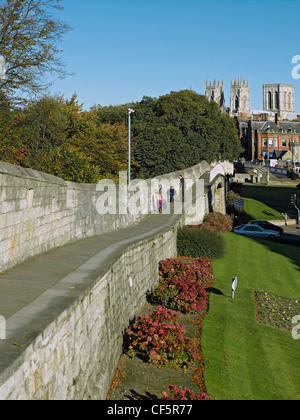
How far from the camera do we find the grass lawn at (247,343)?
10.6 m

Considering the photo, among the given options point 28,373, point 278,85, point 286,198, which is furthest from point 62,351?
point 278,85

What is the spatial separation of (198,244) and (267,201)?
106 ft

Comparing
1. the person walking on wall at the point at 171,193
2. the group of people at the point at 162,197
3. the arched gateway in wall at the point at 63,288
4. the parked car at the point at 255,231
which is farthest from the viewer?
the parked car at the point at 255,231

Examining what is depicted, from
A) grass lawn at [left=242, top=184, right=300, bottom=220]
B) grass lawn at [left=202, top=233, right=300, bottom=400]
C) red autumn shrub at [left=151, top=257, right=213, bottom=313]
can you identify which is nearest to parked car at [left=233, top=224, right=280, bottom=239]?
grass lawn at [left=242, top=184, right=300, bottom=220]

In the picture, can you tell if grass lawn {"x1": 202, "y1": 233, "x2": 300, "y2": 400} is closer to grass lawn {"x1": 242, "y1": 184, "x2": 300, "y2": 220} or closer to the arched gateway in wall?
the arched gateway in wall

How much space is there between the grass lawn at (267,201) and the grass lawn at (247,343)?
928 inches

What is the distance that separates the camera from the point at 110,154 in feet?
124

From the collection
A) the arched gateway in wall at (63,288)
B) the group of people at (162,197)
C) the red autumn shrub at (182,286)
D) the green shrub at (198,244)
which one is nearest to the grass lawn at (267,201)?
the group of people at (162,197)

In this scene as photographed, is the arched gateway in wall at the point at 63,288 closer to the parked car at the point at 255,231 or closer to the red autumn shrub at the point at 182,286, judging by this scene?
the red autumn shrub at the point at 182,286

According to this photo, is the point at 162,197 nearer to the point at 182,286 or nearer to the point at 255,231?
the point at 182,286

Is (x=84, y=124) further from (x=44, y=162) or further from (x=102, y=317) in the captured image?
(x=102, y=317)

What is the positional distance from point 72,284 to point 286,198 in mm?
50237

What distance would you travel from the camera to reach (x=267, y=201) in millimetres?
52406

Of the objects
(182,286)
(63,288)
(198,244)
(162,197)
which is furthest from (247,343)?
(162,197)
